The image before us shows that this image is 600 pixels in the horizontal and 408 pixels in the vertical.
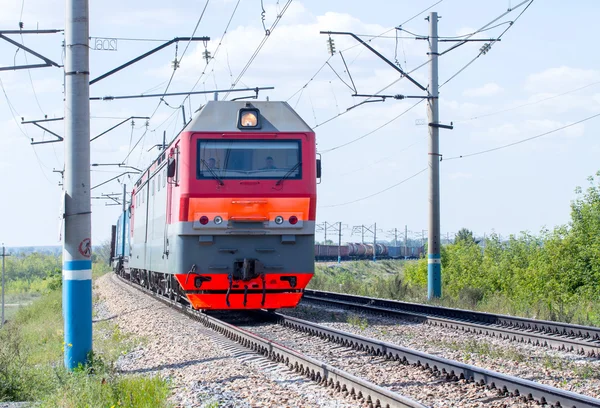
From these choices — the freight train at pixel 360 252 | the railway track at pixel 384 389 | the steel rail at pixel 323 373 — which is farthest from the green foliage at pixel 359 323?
the freight train at pixel 360 252

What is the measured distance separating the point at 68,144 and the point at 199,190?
400 centimetres

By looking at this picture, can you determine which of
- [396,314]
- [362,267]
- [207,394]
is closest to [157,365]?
[207,394]

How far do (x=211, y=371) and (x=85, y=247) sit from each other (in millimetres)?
2207

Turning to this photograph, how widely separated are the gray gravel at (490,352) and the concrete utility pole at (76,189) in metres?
4.52

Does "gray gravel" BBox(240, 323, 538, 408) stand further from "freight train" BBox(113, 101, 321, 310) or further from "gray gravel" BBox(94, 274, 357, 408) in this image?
"freight train" BBox(113, 101, 321, 310)

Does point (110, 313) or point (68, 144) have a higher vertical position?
point (68, 144)

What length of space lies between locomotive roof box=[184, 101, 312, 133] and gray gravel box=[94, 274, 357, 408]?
3517mm

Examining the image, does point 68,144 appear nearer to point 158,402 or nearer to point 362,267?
point 158,402

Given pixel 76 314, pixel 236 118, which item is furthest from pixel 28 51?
pixel 76 314

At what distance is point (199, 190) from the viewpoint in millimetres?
13188

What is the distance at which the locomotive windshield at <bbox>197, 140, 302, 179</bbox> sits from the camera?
13359mm

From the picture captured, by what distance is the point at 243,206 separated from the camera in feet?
43.5

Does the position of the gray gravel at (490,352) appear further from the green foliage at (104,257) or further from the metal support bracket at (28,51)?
the green foliage at (104,257)

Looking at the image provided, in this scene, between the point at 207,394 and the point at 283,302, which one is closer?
the point at 207,394
